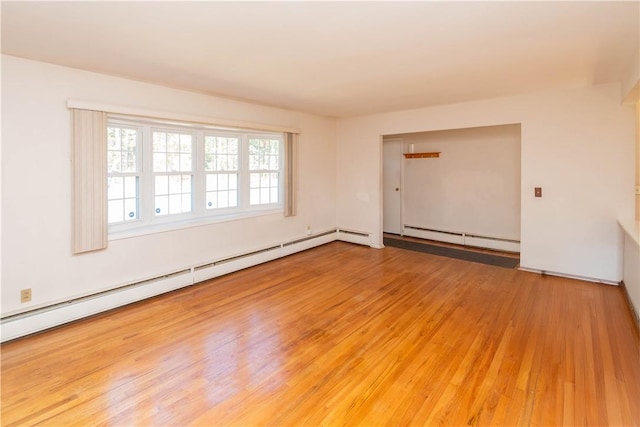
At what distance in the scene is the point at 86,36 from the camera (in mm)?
2418

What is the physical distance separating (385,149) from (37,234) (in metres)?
6.03

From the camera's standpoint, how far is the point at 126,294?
3.47 meters

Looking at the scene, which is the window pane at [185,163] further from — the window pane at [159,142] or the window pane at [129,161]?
the window pane at [129,161]

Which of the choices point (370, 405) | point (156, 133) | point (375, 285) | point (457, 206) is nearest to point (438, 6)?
point (370, 405)

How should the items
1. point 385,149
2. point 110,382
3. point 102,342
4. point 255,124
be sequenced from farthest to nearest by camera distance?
point 385,149 < point 255,124 < point 102,342 < point 110,382

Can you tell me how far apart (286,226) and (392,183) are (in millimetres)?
2892

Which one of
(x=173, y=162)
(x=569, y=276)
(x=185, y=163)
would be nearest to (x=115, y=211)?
(x=173, y=162)

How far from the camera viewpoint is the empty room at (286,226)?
208cm

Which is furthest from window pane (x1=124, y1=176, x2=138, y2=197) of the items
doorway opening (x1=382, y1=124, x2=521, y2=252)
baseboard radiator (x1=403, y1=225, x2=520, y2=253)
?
baseboard radiator (x1=403, y1=225, x2=520, y2=253)

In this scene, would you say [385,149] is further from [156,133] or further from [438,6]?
[438,6]

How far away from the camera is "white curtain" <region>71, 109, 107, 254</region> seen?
3088 millimetres

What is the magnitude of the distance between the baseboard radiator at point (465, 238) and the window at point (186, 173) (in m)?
3.13

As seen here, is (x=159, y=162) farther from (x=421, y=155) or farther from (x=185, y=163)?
(x=421, y=155)

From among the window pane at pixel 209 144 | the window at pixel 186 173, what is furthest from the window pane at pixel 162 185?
the window pane at pixel 209 144
